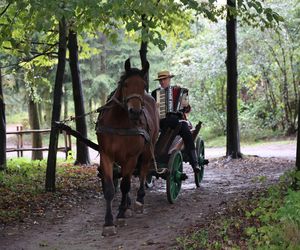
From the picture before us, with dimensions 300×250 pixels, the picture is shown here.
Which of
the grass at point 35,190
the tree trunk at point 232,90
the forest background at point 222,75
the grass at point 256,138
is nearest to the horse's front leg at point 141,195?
the grass at point 35,190

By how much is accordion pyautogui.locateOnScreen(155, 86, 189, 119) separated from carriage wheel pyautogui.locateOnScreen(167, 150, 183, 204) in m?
0.86

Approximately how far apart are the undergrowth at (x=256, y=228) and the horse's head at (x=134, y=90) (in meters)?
1.79

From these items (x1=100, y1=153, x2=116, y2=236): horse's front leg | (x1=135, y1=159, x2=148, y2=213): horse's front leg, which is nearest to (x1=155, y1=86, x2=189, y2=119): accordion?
(x1=135, y1=159, x2=148, y2=213): horse's front leg

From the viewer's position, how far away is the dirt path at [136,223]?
21.2ft

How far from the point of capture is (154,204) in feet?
29.5

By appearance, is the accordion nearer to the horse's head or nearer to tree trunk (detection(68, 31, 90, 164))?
the horse's head

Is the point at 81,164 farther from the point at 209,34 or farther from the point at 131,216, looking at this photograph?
the point at 209,34

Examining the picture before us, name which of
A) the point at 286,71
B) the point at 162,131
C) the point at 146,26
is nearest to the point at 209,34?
the point at 286,71

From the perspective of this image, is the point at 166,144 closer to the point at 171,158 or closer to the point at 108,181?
the point at 171,158

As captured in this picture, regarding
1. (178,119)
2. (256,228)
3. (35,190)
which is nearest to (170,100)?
(178,119)

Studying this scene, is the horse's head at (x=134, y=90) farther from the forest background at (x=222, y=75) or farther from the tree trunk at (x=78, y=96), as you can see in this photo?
the forest background at (x=222, y=75)

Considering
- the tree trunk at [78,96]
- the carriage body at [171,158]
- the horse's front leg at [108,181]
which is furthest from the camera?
the tree trunk at [78,96]

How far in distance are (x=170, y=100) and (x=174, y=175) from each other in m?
1.48

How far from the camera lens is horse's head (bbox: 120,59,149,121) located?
6.64 meters
